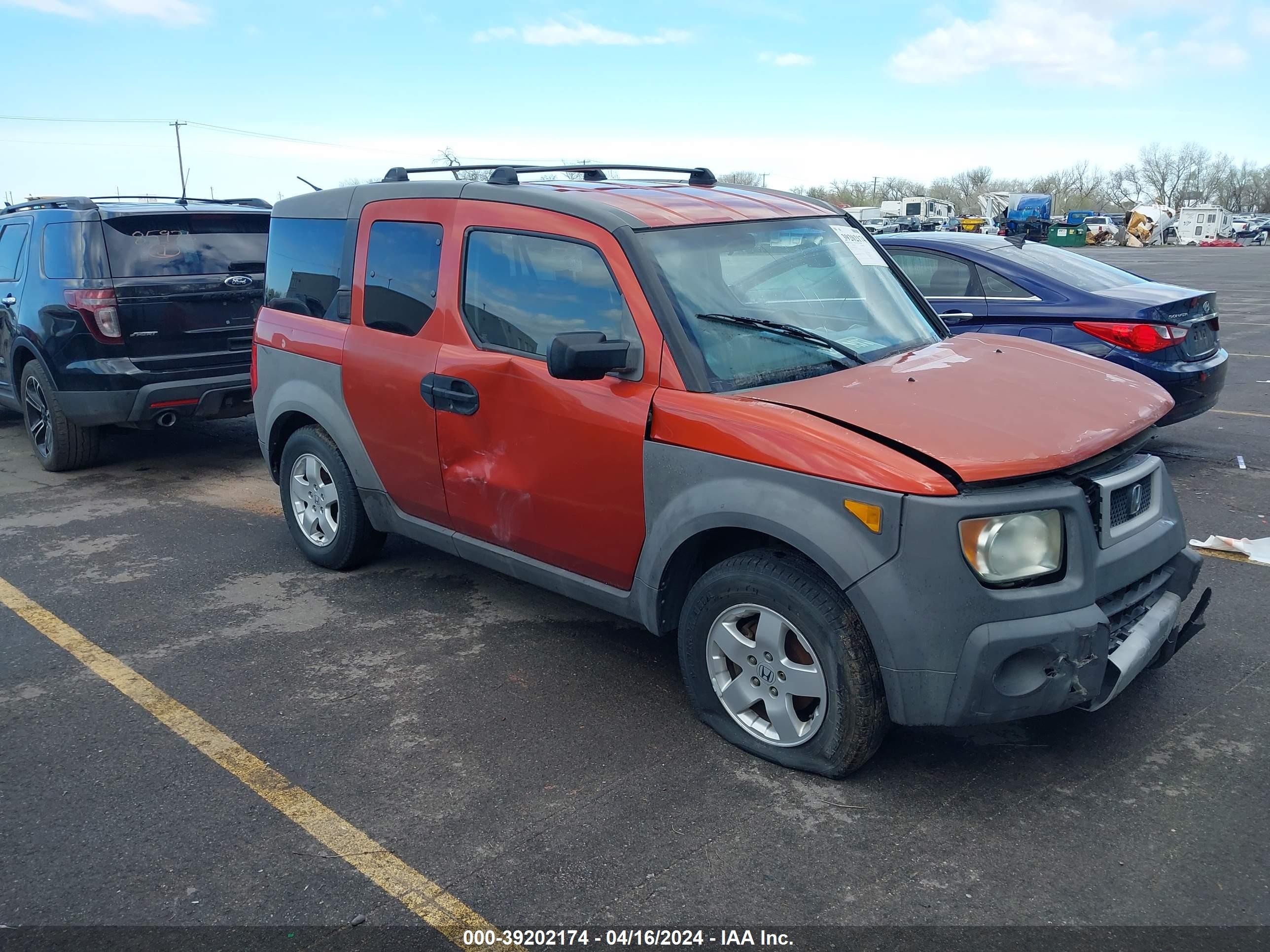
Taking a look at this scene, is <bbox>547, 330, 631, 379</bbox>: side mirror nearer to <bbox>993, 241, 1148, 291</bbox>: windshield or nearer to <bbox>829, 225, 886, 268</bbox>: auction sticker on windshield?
<bbox>829, 225, 886, 268</bbox>: auction sticker on windshield

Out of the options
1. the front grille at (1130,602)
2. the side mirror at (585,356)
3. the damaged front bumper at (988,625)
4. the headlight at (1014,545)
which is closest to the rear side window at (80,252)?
the side mirror at (585,356)

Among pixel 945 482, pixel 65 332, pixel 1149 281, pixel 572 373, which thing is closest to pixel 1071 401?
pixel 945 482

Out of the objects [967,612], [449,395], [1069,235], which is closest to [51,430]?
[449,395]

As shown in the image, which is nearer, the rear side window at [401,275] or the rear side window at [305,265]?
the rear side window at [401,275]

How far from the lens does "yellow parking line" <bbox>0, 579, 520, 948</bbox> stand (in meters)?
2.91

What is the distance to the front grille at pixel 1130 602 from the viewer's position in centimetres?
336

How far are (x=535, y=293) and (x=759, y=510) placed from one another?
143cm

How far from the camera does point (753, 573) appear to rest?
11.3 feet

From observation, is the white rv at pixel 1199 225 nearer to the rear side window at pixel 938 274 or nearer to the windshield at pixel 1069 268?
the windshield at pixel 1069 268

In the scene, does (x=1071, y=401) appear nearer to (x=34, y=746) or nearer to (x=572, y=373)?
(x=572, y=373)

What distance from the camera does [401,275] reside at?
15.6ft

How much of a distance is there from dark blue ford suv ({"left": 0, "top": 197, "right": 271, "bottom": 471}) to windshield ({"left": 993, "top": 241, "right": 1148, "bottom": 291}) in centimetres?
536

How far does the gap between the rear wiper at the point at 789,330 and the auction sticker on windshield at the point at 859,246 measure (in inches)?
29.8

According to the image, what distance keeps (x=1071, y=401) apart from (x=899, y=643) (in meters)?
1.17
